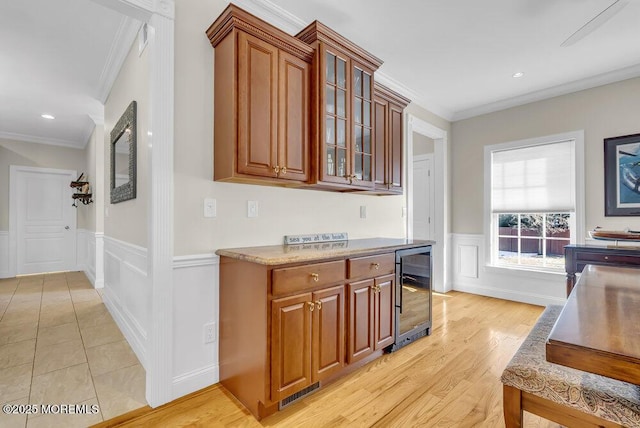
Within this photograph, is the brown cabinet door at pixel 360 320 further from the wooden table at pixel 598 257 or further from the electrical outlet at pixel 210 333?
the wooden table at pixel 598 257

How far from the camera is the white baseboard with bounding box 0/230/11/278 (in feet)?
17.7

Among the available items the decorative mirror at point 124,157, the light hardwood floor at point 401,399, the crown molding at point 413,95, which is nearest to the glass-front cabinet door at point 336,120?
the crown molding at point 413,95

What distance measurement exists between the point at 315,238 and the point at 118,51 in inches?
101

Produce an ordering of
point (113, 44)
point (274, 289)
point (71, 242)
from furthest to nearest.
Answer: point (71, 242), point (113, 44), point (274, 289)

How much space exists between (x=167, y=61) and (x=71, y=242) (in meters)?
6.13

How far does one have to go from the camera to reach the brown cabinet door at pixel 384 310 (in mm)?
2275

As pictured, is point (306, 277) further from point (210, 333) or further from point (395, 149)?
point (395, 149)

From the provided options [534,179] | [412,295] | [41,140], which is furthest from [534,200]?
[41,140]

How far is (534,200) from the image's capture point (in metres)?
3.90

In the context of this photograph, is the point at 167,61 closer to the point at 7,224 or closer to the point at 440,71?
the point at 440,71

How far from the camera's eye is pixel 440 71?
3.35 meters

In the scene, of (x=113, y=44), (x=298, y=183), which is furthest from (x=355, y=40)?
(x=113, y=44)

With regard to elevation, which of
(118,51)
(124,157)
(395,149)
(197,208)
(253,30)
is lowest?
(197,208)

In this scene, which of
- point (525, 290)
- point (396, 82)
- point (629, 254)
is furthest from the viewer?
point (525, 290)
